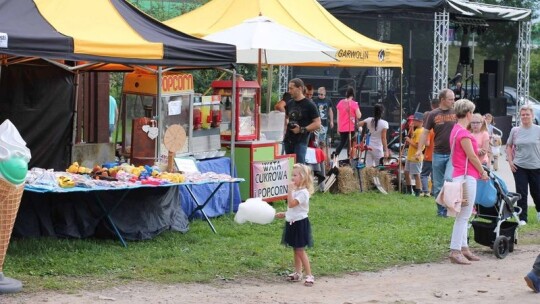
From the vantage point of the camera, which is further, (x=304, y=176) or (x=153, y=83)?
(x=153, y=83)

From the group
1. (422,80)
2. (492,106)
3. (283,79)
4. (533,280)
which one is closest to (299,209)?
(533,280)

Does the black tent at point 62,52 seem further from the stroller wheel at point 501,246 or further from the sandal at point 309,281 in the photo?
the stroller wheel at point 501,246

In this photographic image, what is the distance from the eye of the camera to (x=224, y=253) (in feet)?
33.9

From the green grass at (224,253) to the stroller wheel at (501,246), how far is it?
0.56 meters

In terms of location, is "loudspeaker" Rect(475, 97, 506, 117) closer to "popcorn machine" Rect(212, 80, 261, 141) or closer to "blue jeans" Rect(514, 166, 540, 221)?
"blue jeans" Rect(514, 166, 540, 221)

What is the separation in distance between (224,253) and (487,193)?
9.96ft

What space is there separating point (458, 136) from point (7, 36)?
4.63 metres

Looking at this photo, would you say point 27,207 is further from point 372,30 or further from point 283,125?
point 372,30

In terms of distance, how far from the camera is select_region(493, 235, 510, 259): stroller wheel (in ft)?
35.9

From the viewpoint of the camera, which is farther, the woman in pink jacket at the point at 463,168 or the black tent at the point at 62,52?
the woman in pink jacket at the point at 463,168

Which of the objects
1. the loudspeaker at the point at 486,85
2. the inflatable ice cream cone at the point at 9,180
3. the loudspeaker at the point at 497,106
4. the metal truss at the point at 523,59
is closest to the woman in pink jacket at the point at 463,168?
the inflatable ice cream cone at the point at 9,180

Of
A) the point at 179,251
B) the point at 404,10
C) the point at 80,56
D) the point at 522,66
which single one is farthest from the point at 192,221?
the point at 522,66

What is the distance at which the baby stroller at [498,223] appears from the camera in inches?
436

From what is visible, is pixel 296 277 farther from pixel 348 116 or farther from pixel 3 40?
pixel 348 116
